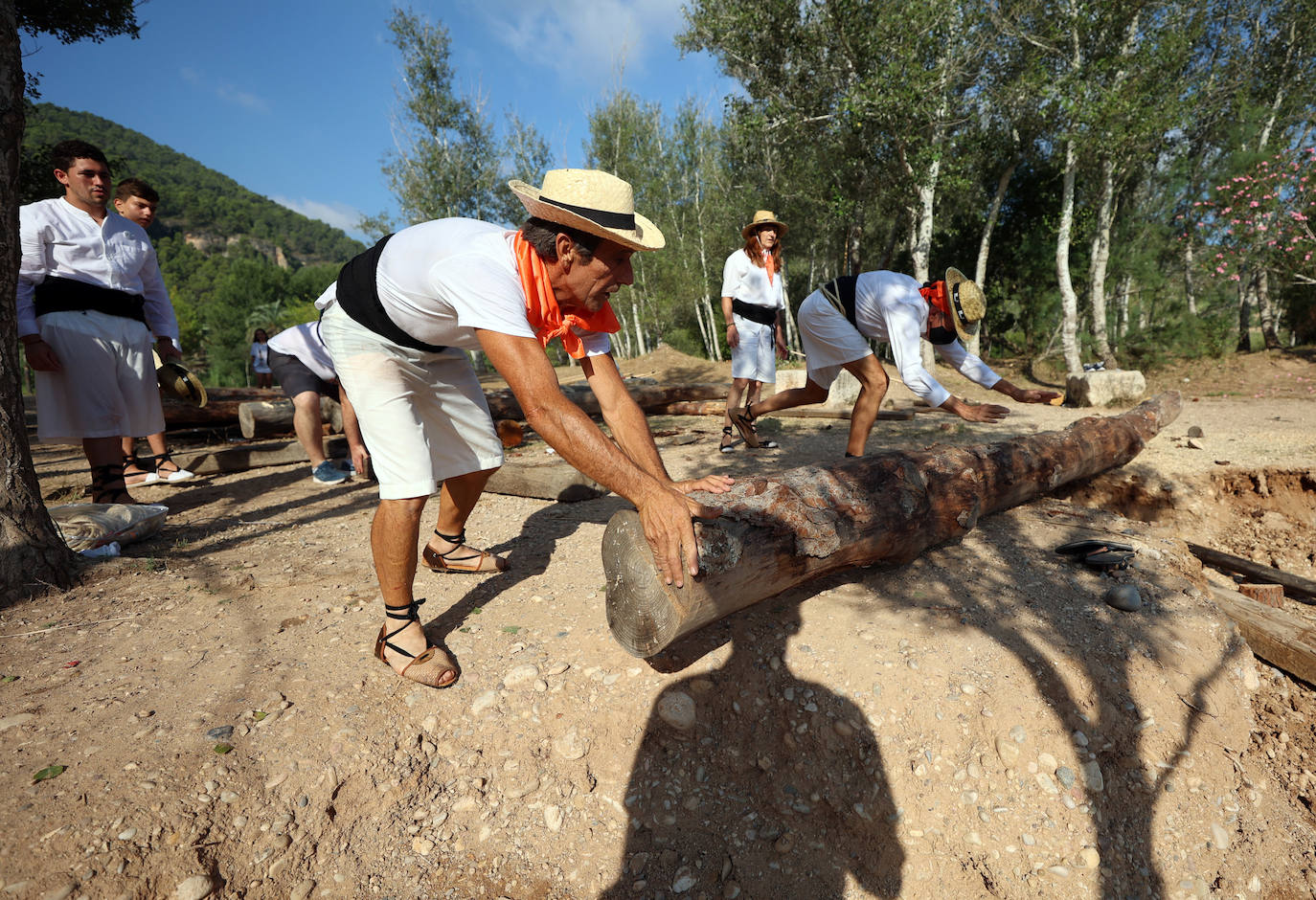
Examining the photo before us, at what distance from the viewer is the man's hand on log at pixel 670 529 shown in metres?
1.57

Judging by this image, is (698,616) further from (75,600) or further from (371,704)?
(75,600)

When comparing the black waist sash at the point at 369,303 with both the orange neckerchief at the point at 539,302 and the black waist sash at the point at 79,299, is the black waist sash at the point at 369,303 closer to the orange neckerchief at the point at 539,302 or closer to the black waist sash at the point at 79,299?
the orange neckerchief at the point at 539,302

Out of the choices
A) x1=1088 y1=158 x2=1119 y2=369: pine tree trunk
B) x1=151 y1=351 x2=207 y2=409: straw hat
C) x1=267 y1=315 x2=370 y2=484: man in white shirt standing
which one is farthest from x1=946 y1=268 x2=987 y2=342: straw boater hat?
x1=1088 y1=158 x2=1119 y2=369: pine tree trunk

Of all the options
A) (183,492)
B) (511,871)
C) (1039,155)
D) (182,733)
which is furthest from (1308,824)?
(1039,155)

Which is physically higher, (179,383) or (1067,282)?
(1067,282)

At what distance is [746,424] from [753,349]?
0.73 metres

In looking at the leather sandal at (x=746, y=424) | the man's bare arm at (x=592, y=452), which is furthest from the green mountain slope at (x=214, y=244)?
the leather sandal at (x=746, y=424)

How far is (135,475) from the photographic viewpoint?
4582 mm

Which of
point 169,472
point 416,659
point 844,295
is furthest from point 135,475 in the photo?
point 844,295

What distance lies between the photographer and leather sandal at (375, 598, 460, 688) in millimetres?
2033

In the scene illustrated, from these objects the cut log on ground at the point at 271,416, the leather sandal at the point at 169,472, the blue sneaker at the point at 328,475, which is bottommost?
the blue sneaker at the point at 328,475

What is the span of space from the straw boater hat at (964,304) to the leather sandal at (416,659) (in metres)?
3.78

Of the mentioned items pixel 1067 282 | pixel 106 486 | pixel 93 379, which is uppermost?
pixel 1067 282

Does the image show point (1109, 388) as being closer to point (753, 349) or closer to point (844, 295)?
point (753, 349)
